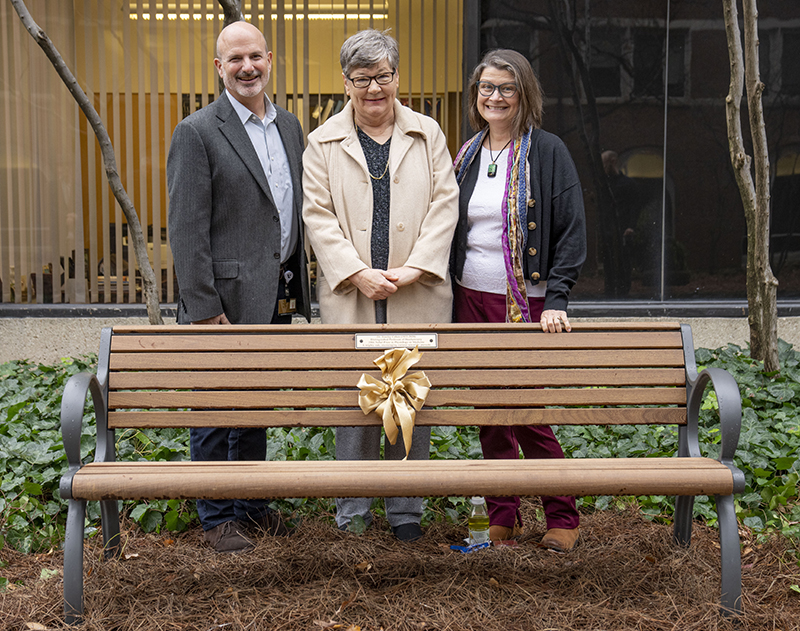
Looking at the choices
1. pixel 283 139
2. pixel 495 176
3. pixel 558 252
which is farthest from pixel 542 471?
pixel 283 139

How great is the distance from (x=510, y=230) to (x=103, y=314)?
475cm

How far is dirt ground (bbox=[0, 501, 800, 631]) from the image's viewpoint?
2.53 m

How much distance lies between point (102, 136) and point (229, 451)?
2.46 m

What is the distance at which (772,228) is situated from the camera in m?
6.89

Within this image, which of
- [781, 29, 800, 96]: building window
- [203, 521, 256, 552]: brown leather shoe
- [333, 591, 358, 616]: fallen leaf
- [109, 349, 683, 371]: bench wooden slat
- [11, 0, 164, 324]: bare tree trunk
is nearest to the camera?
[333, 591, 358, 616]: fallen leaf

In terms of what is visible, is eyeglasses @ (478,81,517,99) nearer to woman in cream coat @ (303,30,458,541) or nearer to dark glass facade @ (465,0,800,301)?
woman in cream coat @ (303,30,458,541)

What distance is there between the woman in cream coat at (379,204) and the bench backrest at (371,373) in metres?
0.22

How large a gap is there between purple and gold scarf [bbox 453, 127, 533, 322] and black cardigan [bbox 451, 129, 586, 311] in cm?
3

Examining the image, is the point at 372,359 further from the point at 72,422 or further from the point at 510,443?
the point at 72,422

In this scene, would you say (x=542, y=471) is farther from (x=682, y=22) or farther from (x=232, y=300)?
(x=682, y=22)

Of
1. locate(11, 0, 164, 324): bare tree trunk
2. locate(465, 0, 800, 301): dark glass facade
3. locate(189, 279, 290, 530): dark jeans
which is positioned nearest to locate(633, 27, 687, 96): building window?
locate(465, 0, 800, 301): dark glass facade

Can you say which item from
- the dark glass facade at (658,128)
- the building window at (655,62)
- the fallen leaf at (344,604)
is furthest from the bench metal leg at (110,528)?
the building window at (655,62)

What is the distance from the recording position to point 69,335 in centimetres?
669

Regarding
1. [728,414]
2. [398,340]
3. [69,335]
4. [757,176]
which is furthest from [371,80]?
[69,335]
